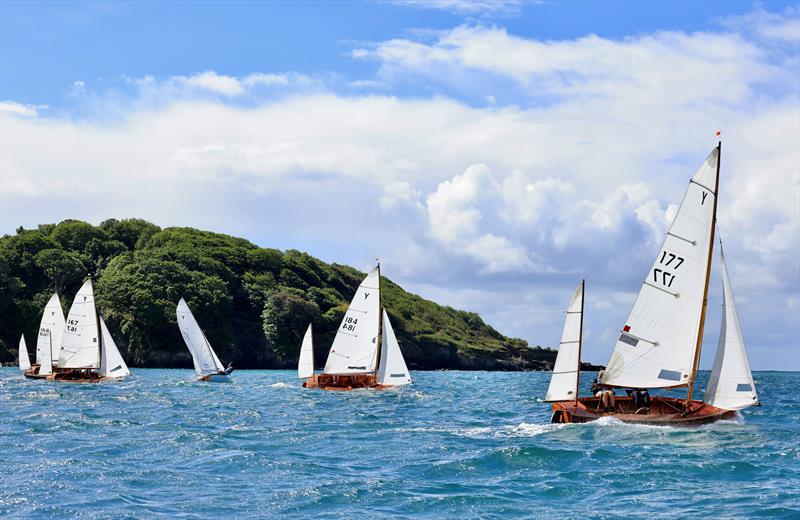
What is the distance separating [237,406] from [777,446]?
27387 millimetres

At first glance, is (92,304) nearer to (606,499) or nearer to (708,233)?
(708,233)

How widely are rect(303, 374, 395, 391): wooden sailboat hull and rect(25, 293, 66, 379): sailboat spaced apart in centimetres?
2464

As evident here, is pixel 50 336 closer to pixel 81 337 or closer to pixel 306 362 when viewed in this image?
pixel 81 337

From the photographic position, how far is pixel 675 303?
3475 cm

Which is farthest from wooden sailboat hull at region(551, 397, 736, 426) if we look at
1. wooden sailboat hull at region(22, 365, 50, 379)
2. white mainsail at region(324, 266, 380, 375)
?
wooden sailboat hull at region(22, 365, 50, 379)

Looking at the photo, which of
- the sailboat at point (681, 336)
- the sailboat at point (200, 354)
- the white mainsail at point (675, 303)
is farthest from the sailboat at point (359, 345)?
the white mainsail at point (675, 303)

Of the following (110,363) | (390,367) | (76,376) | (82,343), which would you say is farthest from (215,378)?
(390,367)

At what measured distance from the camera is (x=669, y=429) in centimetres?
3297

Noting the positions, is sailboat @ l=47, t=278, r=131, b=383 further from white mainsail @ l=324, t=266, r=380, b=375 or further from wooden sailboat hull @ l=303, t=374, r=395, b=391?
white mainsail @ l=324, t=266, r=380, b=375

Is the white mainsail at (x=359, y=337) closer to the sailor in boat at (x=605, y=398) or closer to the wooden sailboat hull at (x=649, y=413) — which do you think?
the wooden sailboat hull at (x=649, y=413)

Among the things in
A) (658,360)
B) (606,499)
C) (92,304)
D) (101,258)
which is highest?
(101,258)

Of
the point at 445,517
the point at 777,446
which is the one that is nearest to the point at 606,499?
the point at 445,517

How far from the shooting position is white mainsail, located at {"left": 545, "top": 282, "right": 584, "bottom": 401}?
36.0 m

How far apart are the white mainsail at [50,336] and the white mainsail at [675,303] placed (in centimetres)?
5149
